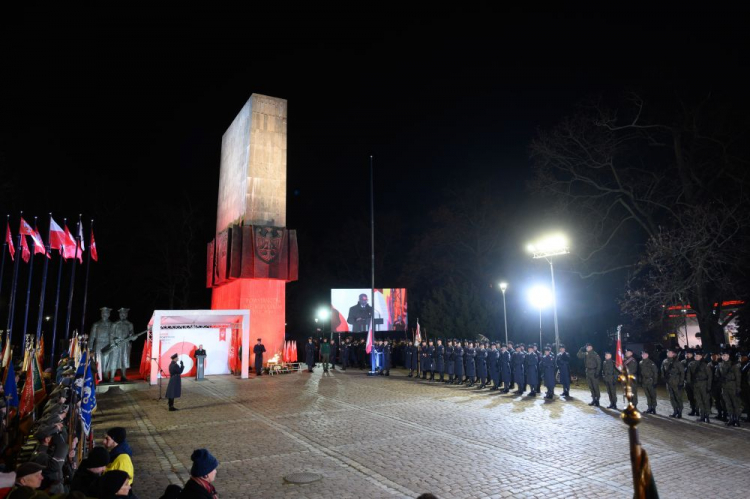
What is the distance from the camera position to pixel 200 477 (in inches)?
149

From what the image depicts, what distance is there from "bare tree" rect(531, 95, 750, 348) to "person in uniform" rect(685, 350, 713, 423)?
832 centimetres

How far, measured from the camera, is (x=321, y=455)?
27.9 feet

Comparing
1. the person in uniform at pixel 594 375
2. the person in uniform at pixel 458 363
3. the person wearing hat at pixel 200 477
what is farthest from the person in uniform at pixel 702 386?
the person wearing hat at pixel 200 477

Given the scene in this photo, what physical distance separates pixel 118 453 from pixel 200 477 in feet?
6.17

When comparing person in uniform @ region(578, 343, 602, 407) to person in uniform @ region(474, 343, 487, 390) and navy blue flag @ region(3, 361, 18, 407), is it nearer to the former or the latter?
person in uniform @ region(474, 343, 487, 390)

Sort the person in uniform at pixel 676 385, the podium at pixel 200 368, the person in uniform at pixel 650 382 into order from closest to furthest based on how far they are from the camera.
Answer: the person in uniform at pixel 676 385 < the person in uniform at pixel 650 382 < the podium at pixel 200 368

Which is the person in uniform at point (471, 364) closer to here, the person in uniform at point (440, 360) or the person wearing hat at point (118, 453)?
the person in uniform at point (440, 360)

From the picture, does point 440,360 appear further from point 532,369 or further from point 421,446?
point 421,446

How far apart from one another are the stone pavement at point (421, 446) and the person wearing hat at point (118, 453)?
1.83 metres

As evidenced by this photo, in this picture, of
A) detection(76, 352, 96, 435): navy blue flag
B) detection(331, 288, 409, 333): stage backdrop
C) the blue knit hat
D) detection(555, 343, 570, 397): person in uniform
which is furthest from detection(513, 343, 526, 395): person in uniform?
detection(331, 288, 409, 333): stage backdrop

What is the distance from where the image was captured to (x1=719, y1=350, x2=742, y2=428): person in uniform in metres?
10.9

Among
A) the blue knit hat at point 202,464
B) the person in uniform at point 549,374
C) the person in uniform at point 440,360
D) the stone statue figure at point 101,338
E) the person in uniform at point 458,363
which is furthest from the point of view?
the person in uniform at point 440,360

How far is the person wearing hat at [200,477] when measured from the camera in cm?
362

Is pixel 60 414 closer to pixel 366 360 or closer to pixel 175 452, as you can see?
pixel 175 452
